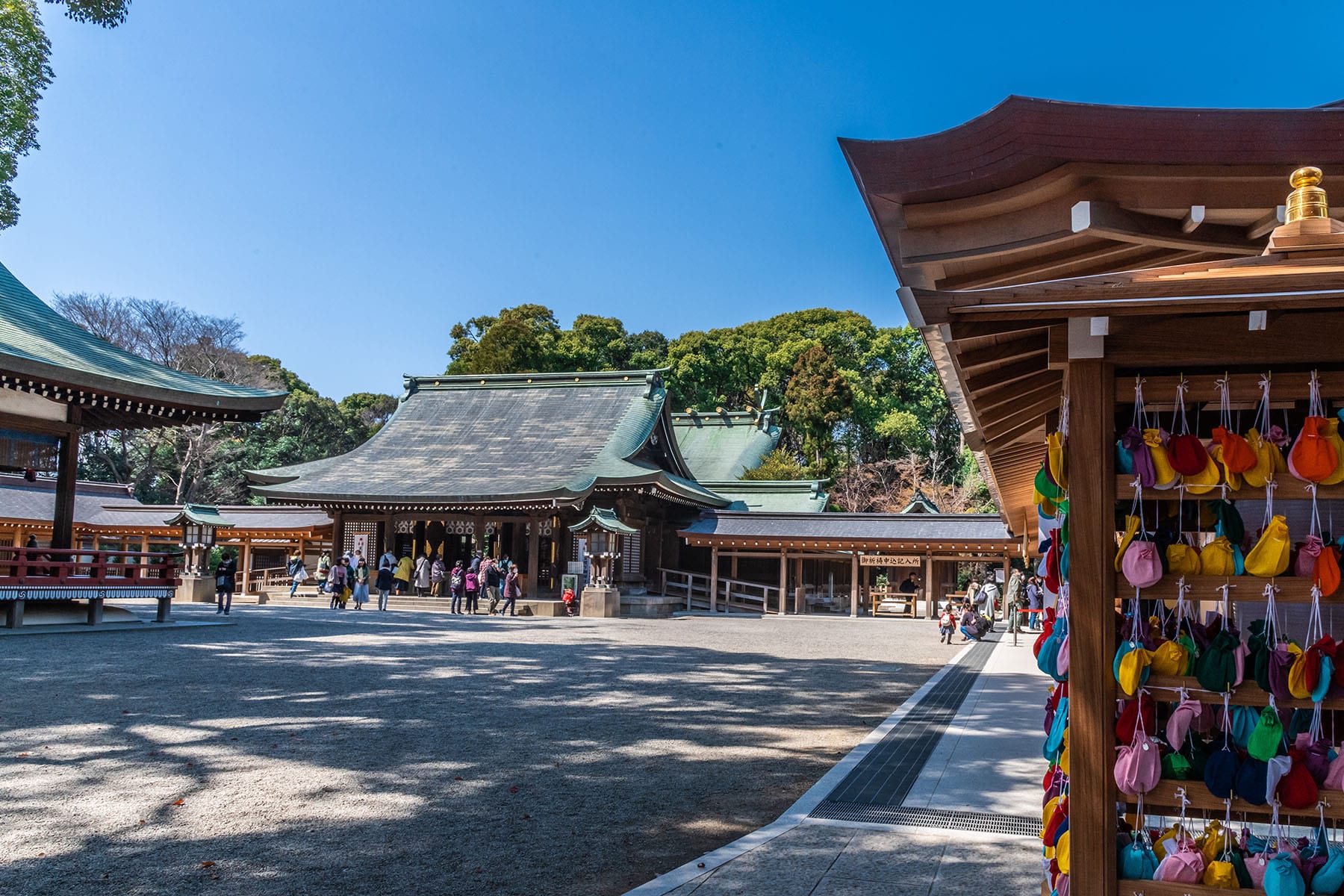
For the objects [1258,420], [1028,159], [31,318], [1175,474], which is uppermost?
[31,318]

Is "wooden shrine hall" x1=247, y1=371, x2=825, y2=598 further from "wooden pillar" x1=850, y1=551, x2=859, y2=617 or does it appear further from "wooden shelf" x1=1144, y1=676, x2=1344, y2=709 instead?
"wooden shelf" x1=1144, y1=676, x2=1344, y2=709

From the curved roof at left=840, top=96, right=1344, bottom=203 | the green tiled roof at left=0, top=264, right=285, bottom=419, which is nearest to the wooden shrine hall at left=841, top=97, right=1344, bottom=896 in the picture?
the curved roof at left=840, top=96, right=1344, bottom=203

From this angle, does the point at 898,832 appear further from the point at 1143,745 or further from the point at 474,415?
the point at 474,415

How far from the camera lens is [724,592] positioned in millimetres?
30672

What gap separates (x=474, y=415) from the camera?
1378 inches

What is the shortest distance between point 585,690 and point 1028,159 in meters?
7.38

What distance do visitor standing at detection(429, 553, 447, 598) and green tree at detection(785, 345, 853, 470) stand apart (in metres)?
17.3

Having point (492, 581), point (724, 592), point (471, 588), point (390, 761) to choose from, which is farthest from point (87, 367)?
point (724, 592)

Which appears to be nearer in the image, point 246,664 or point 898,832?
point 898,832

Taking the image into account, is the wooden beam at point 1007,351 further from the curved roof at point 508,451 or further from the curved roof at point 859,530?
the curved roof at point 859,530

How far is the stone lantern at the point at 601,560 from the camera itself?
24.7 metres

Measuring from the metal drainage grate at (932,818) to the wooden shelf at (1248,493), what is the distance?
2.48m

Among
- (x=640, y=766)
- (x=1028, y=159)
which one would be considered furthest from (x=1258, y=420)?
(x=640, y=766)

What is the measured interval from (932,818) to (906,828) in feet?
1.05
